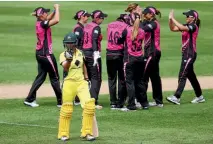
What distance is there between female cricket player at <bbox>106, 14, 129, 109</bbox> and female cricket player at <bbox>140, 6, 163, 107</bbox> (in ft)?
1.72

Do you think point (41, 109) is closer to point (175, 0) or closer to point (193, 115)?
point (193, 115)

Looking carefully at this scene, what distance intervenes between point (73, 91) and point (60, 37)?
16228 millimetres

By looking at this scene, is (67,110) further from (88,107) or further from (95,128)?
(95,128)

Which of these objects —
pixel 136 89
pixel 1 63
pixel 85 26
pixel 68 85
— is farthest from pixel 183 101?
pixel 1 63

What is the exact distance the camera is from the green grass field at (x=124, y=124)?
48.5 feet

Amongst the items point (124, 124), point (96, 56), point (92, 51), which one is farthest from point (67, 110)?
point (92, 51)

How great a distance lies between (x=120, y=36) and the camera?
1802 centimetres

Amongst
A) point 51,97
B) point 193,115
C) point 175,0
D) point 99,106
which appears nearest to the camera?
point 193,115

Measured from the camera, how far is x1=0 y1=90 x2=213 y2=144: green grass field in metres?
14.8

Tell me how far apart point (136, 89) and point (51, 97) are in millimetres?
3049

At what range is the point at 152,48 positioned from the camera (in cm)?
1861

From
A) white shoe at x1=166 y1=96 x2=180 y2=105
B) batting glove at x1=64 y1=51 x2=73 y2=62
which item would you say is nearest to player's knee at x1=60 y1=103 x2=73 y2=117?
batting glove at x1=64 y1=51 x2=73 y2=62

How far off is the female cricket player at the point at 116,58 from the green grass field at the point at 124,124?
36 cm

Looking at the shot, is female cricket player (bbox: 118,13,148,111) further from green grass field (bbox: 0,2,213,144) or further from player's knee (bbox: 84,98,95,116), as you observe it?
player's knee (bbox: 84,98,95,116)
